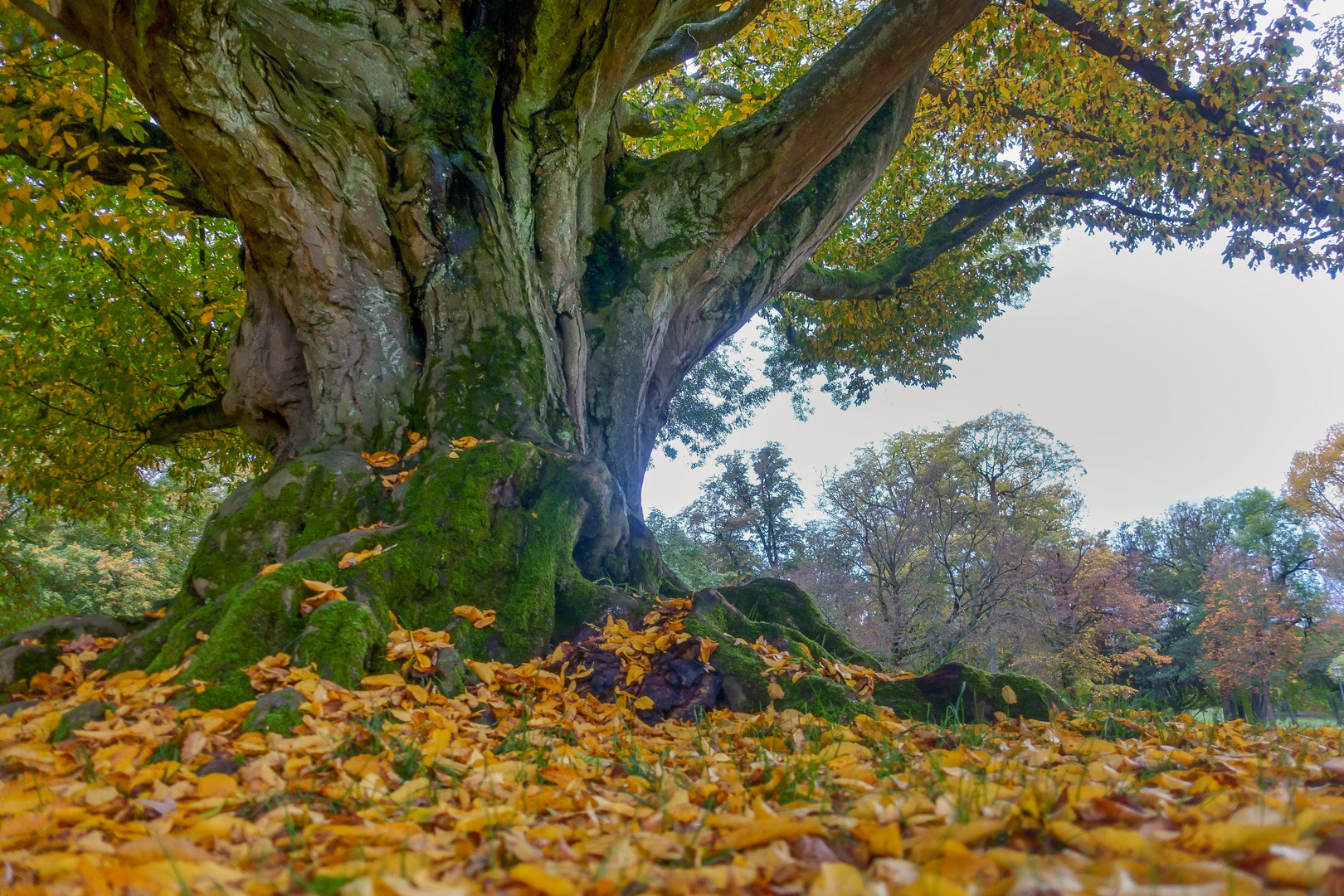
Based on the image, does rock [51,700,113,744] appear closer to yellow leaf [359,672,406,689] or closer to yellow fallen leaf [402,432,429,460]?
yellow leaf [359,672,406,689]

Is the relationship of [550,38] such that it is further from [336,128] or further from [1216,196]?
[1216,196]

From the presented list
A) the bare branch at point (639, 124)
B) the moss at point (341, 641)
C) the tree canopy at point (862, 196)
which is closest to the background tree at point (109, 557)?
the tree canopy at point (862, 196)

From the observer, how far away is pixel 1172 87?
7.42 metres

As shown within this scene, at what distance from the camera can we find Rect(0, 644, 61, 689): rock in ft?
10.2

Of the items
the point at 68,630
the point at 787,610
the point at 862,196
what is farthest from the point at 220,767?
the point at 862,196

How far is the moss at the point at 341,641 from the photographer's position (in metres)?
2.77

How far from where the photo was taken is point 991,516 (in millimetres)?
20172

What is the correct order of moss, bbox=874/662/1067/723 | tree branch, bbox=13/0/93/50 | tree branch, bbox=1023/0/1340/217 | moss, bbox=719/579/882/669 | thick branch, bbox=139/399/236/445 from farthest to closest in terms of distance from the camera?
1. thick branch, bbox=139/399/236/445
2. tree branch, bbox=1023/0/1340/217
3. moss, bbox=719/579/882/669
4. tree branch, bbox=13/0/93/50
5. moss, bbox=874/662/1067/723

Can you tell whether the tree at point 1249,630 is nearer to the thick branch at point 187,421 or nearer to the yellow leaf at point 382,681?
the yellow leaf at point 382,681

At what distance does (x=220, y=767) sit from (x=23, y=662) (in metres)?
1.90

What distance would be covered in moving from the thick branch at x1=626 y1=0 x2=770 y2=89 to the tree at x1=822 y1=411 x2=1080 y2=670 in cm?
1337

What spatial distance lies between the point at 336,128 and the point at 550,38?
156 centimetres

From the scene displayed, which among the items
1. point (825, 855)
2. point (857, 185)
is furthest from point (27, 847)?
point (857, 185)

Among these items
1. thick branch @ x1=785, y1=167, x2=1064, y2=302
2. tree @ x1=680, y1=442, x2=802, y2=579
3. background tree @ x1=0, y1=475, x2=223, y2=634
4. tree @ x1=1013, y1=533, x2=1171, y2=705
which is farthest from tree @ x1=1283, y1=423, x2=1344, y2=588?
background tree @ x1=0, y1=475, x2=223, y2=634
